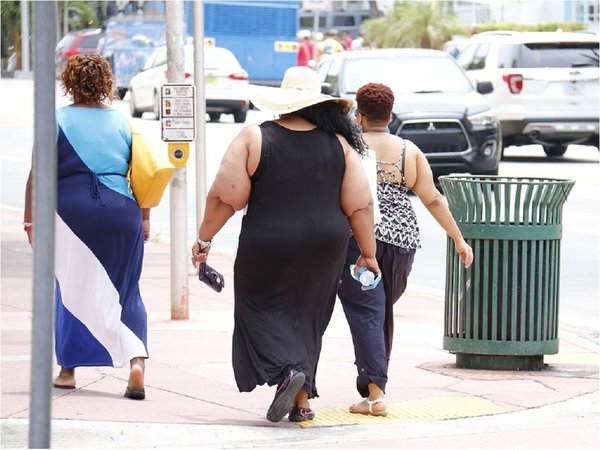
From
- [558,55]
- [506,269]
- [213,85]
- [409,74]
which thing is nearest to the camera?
[506,269]

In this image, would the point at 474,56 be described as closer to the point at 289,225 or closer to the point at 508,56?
the point at 508,56

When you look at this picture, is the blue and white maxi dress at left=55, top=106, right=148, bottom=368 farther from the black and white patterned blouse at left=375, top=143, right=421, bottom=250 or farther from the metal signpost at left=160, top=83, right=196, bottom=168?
the metal signpost at left=160, top=83, right=196, bottom=168

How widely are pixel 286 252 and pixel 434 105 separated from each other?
11.3m

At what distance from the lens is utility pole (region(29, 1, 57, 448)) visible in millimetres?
3373

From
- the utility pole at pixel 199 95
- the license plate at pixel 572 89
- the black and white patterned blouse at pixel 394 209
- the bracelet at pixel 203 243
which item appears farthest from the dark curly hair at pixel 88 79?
the license plate at pixel 572 89

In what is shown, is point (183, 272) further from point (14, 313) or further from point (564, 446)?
point (564, 446)

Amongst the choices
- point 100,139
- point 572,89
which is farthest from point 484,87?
point 100,139

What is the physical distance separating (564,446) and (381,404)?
103 cm

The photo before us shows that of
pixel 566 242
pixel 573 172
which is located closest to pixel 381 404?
pixel 566 242

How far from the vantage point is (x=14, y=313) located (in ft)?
32.2

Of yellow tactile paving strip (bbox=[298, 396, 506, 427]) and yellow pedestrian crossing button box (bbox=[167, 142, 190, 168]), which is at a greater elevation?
yellow pedestrian crossing button box (bbox=[167, 142, 190, 168])

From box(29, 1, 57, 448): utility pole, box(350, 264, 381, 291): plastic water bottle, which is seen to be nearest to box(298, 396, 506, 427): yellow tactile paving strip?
box(350, 264, 381, 291): plastic water bottle

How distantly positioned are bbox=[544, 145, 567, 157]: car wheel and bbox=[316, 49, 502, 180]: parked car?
4.46 metres

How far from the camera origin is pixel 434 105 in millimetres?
17531
